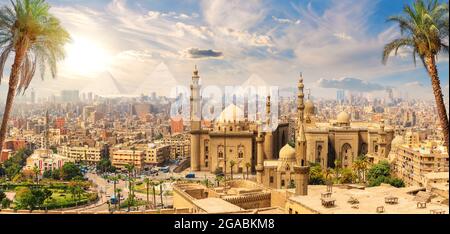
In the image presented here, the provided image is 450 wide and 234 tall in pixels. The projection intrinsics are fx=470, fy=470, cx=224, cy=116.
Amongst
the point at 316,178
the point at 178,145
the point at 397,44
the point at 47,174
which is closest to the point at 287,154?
the point at 316,178

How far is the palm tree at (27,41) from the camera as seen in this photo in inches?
172

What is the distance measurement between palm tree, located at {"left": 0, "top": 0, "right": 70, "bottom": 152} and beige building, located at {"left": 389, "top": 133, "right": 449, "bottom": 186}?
1222 cm

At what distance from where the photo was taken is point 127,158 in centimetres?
2297

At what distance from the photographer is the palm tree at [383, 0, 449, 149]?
4.61 meters

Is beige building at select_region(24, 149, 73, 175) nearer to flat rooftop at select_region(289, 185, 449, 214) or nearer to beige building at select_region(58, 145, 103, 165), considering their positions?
beige building at select_region(58, 145, 103, 165)

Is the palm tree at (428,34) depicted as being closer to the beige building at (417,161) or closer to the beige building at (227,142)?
the beige building at (417,161)

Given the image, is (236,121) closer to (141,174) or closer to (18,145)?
(141,174)

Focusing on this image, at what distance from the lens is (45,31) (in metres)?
4.48

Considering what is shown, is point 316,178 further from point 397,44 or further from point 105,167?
point 105,167

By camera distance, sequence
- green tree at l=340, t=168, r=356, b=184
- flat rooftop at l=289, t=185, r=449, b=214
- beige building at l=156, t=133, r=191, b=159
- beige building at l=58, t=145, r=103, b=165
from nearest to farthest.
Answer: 1. flat rooftop at l=289, t=185, r=449, b=214
2. green tree at l=340, t=168, r=356, b=184
3. beige building at l=58, t=145, r=103, b=165
4. beige building at l=156, t=133, r=191, b=159

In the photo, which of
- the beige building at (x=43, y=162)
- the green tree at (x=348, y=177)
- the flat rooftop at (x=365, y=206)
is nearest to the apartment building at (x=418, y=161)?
the green tree at (x=348, y=177)

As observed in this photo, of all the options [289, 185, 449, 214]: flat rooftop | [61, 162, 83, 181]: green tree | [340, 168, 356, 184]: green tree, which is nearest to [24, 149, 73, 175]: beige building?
[61, 162, 83, 181]: green tree

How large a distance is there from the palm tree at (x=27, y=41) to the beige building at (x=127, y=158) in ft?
60.1
